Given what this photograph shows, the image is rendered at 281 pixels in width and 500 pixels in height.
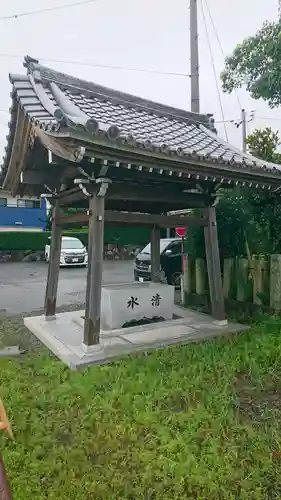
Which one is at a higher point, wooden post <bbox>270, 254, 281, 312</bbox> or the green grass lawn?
wooden post <bbox>270, 254, 281, 312</bbox>

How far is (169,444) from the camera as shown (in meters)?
2.94

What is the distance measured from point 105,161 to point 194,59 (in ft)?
27.5

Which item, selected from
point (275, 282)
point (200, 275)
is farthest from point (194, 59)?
point (275, 282)

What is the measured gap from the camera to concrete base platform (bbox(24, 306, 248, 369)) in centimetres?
500

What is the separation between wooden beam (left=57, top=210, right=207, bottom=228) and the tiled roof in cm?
120

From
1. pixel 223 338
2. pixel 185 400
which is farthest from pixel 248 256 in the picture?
pixel 185 400

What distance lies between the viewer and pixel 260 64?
27.4 feet

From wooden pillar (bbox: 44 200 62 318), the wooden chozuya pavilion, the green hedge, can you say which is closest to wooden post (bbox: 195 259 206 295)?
the wooden chozuya pavilion

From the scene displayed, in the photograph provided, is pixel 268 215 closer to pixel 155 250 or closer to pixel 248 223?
pixel 248 223

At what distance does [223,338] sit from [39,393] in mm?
3075

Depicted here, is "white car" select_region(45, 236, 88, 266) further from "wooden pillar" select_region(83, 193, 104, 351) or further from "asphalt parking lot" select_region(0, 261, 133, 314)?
"wooden pillar" select_region(83, 193, 104, 351)

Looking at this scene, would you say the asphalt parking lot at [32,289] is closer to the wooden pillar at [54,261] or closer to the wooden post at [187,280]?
the wooden pillar at [54,261]

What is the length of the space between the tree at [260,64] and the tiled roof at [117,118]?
173 centimetres

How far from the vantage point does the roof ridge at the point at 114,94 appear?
19.9 ft
